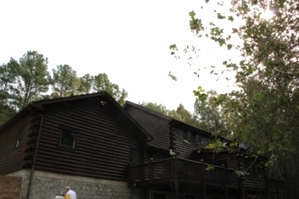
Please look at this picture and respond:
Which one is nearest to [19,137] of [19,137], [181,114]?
[19,137]

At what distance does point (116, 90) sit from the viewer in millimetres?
42781

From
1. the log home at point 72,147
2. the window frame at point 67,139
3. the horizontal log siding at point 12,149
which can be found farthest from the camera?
the window frame at point 67,139

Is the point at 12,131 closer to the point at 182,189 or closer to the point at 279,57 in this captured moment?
the point at 182,189

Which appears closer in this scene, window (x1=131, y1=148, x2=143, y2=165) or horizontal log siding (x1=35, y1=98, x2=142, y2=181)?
horizontal log siding (x1=35, y1=98, x2=142, y2=181)

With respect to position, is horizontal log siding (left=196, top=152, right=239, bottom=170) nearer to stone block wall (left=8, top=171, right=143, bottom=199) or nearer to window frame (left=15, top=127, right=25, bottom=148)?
stone block wall (left=8, top=171, right=143, bottom=199)

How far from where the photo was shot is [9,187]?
1117 centimetres

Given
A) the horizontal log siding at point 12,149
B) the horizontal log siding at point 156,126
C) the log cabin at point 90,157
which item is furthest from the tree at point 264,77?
the horizontal log siding at point 156,126

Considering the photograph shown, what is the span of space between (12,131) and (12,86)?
855 inches

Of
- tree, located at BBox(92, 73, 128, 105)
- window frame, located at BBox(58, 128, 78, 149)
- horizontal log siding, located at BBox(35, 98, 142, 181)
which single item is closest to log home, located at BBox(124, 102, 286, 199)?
horizontal log siding, located at BBox(35, 98, 142, 181)

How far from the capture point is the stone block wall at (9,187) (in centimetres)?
1105

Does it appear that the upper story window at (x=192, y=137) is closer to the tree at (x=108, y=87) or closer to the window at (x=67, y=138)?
the window at (x=67, y=138)

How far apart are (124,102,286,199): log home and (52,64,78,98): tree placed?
54.6 ft

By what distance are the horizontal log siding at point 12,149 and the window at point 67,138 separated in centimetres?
177

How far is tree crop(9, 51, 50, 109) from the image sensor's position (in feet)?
114
